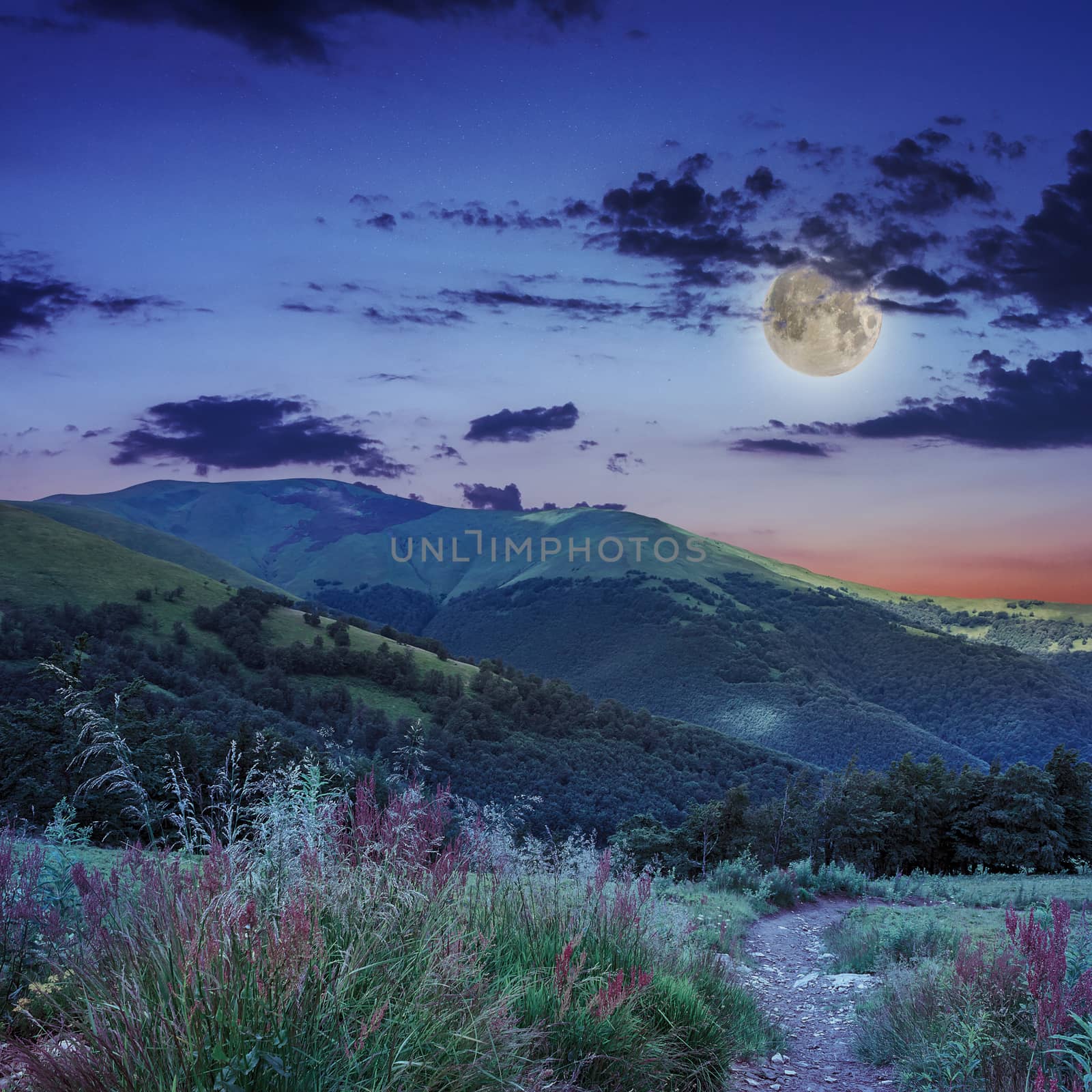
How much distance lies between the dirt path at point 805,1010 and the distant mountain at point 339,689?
26.7 meters

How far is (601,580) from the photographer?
481ft

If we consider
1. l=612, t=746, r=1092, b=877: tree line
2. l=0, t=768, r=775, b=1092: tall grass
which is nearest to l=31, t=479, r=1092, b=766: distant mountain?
l=612, t=746, r=1092, b=877: tree line

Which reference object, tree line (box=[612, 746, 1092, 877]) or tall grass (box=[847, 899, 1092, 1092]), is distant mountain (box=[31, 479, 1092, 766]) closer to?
tree line (box=[612, 746, 1092, 877])

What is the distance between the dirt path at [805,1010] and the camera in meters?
5.01

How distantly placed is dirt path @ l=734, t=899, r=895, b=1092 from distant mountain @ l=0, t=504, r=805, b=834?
26.7 meters

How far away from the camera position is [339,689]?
54562 millimetres

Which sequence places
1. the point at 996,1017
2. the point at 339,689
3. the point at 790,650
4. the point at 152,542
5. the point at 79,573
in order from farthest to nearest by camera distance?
the point at 152,542
the point at 790,650
the point at 79,573
the point at 339,689
the point at 996,1017

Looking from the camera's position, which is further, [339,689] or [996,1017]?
[339,689]

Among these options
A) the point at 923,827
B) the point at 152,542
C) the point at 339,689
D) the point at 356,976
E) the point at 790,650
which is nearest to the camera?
the point at 356,976

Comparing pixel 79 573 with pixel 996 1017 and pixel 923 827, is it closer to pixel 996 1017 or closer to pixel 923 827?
pixel 923 827

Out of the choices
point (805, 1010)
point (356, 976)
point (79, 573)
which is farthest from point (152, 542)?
point (356, 976)

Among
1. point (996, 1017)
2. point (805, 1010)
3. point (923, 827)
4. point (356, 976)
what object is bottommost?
point (923, 827)

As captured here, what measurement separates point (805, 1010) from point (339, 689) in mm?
50754

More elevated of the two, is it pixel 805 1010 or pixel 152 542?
pixel 805 1010
